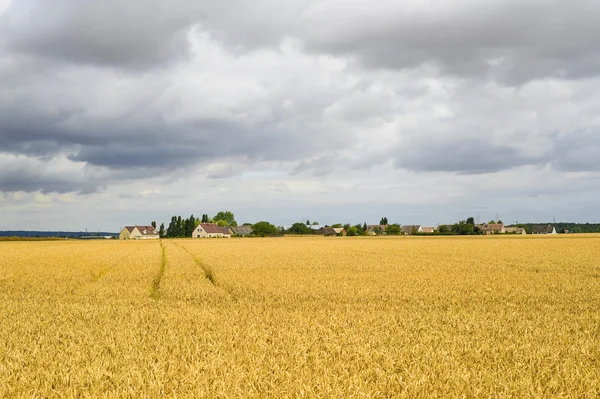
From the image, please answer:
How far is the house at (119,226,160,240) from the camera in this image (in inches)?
6363

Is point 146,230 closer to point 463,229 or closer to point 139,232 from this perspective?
point 139,232

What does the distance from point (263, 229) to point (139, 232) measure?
161 feet

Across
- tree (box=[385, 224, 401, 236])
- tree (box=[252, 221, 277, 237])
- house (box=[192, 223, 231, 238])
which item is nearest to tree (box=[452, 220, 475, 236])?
tree (box=[385, 224, 401, 236])

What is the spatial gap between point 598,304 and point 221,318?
1061 centimetres

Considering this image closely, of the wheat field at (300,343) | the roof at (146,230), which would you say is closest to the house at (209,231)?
the roof at (146,230)

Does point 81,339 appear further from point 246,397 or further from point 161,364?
point 246,397

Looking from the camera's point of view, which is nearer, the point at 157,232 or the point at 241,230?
the point at 157,232

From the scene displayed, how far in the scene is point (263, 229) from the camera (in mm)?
140625

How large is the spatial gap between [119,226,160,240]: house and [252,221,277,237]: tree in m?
44.8

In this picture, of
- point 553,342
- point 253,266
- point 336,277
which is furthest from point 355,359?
point 253,266

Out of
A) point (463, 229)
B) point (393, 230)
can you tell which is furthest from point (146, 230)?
point (463, 229)

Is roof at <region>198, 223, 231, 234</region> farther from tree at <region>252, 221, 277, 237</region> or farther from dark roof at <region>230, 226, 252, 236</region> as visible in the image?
tree at <region>252, 221, 277, 237</region>

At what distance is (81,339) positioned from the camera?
810cm

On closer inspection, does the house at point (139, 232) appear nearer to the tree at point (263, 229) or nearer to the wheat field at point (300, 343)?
the tree at point (263, 229)
